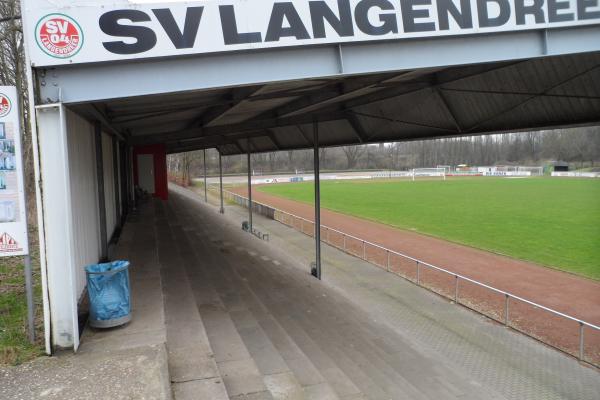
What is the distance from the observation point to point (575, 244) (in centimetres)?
2109

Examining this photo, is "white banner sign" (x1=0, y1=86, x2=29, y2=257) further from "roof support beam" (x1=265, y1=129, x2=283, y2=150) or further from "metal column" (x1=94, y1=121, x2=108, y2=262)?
"roof support beam" (x1=265, y1=129, x2=283, y2=150)

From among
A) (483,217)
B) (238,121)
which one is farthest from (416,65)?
(483,217)

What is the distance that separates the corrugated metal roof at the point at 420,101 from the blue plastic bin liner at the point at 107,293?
2.38m

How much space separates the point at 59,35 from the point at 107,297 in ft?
9.66

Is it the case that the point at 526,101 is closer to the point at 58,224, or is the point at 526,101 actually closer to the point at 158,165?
the point at 58,224

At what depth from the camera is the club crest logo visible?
15.2 ft

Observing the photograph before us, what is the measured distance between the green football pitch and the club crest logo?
16.5m

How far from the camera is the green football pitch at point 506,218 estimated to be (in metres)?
19.6

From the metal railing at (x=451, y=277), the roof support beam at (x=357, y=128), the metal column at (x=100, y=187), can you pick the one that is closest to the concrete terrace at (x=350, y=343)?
the metal railing at (x=451, y=277)

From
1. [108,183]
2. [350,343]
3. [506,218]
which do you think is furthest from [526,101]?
[506,218]

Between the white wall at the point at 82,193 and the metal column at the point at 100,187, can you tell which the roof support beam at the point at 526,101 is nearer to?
the white wall at the point at 82,193

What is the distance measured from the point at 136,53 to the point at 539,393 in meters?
7.29

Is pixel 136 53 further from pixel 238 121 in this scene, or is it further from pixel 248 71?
pixel 238 121

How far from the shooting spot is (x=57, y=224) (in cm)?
491
